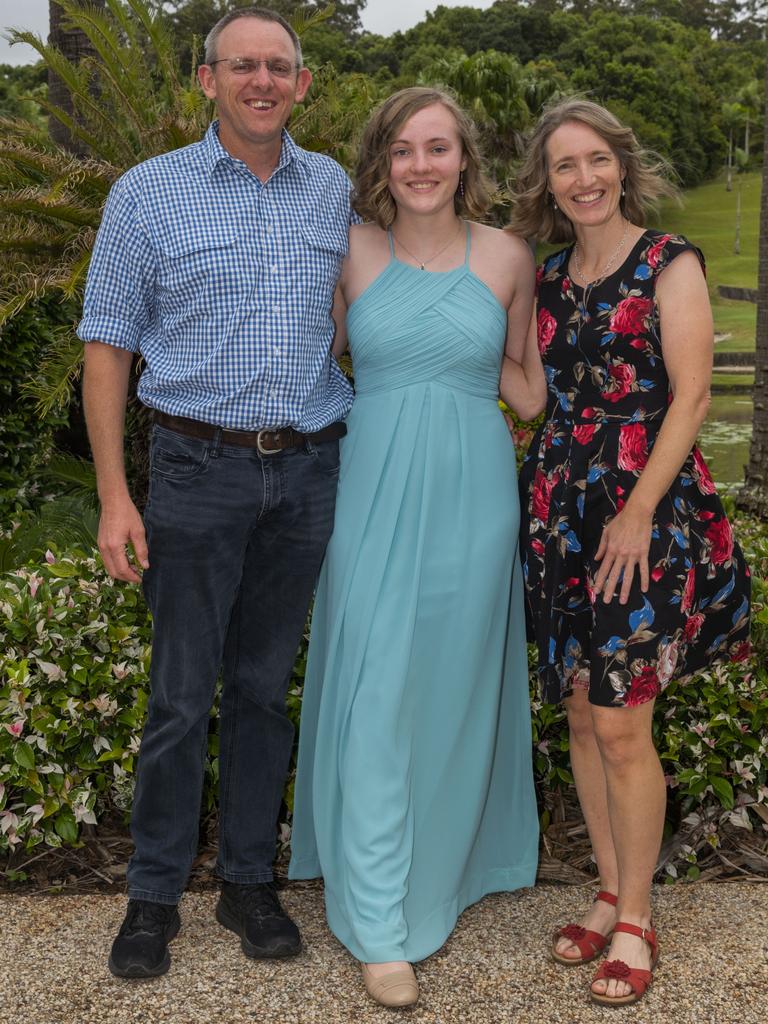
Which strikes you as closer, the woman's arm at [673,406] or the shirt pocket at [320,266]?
the woman's arm at [673,406]

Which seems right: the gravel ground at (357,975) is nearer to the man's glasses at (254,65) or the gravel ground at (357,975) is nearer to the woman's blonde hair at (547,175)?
the woman's blonde hair at (547,175)

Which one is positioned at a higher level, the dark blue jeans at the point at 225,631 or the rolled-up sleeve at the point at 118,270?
the rolled-up sleeve at the point at 118,270

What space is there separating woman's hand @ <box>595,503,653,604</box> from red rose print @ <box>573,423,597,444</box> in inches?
8.1

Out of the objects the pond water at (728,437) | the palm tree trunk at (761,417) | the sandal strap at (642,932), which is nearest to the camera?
the sandal strap at (642,932)

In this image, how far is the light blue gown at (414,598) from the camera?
8.61ft

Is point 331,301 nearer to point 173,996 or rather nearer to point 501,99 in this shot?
point 173,996

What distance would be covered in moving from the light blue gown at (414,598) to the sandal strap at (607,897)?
1.19 ft

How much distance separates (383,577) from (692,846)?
53.4 inches

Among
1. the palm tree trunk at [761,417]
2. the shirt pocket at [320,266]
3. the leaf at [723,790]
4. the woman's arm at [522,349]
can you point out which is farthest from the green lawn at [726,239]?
the shirt pocket at [320,266]

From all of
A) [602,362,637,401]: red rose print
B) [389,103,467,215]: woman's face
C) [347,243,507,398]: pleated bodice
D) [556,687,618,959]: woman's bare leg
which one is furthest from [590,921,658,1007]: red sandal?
[389,103,467,215]: woman's face

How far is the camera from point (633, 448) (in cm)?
249

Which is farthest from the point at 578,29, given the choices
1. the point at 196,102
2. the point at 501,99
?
the point at 196,102

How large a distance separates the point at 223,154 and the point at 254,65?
22 cm

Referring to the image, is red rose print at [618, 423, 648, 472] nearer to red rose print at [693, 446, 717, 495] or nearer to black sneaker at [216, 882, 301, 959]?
red rose print at [693, 446, 717, 495]
